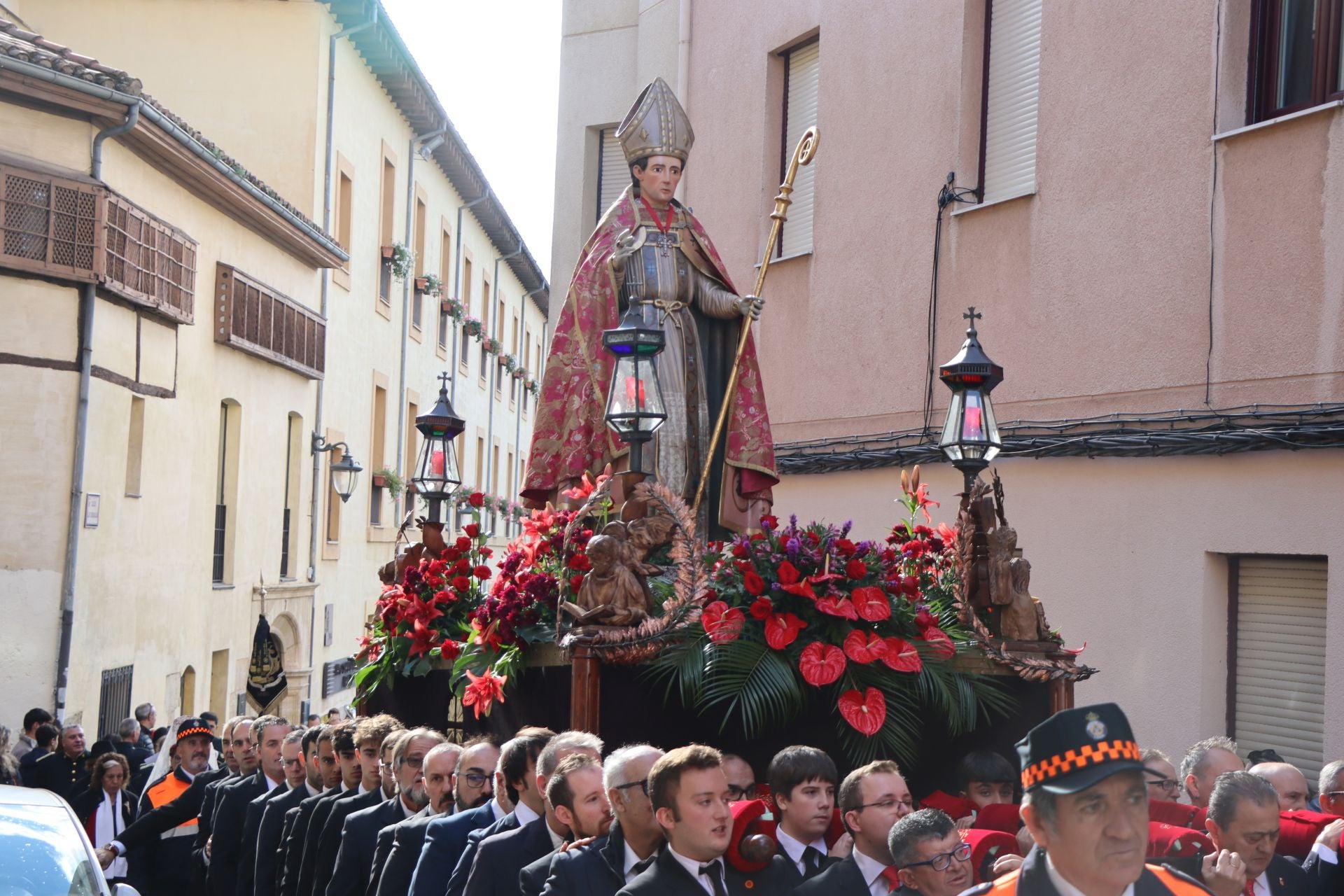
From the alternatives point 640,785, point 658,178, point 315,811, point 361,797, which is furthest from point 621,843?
point 658,178

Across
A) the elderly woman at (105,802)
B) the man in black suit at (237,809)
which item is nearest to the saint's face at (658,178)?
the man in black suit at (237,809)

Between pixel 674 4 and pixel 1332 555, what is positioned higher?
pixel 674 4

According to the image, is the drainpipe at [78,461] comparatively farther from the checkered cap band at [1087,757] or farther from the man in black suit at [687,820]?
the checkered cap band at [1087,757]

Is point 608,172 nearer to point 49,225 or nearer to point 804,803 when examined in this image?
point 49,225

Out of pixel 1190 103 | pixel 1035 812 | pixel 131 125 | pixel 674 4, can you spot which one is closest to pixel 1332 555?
pixel 1190 103

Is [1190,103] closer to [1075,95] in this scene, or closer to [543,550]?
[1075,95]

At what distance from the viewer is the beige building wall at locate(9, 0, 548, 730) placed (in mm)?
19578

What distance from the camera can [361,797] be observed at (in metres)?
7.54

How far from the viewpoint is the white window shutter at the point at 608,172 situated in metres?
18.9

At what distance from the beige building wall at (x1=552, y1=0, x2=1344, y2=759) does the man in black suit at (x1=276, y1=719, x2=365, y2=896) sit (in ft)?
17.0

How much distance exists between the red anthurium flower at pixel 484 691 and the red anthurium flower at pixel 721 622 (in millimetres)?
971

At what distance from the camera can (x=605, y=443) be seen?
26.5ft

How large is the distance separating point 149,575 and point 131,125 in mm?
4669

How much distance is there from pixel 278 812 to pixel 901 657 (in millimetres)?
3581
